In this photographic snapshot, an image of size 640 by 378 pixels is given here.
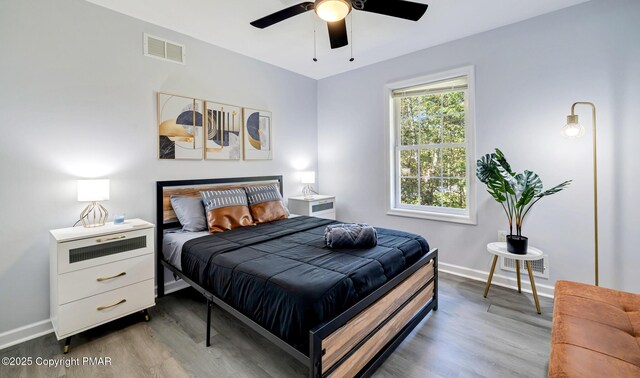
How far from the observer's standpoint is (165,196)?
299 centimetres

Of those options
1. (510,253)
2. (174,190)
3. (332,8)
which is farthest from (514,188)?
(174,190)

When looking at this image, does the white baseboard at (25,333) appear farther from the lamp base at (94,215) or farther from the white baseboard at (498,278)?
the white baseboard at (498,278)

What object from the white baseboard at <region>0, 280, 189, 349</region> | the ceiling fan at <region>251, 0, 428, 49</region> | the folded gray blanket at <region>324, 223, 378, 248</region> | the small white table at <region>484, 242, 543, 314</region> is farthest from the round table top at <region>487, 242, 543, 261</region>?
the white baseboard at <region>0, 280, 189, 349</region>

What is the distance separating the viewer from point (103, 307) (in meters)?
2.20

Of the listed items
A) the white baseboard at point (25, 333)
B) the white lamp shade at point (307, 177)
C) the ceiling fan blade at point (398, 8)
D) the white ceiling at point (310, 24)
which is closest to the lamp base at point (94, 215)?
A: the white baseboard at point (25, 333)

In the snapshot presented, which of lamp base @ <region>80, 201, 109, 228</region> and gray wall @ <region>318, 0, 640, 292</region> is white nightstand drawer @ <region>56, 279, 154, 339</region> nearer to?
lamp base @ <region>80, 201, 109, 228</region>

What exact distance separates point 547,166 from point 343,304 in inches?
102

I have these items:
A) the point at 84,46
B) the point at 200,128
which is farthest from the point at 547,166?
the point at 84,46

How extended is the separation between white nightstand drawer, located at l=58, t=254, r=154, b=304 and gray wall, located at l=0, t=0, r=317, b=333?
550mm

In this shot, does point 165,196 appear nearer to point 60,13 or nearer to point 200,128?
point 200,128

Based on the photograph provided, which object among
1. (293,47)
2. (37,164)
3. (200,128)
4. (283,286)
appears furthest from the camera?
(293,47)

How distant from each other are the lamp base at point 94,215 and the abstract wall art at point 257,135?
5.42 ft

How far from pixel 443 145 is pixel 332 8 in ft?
7.48

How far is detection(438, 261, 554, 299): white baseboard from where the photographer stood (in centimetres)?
282
